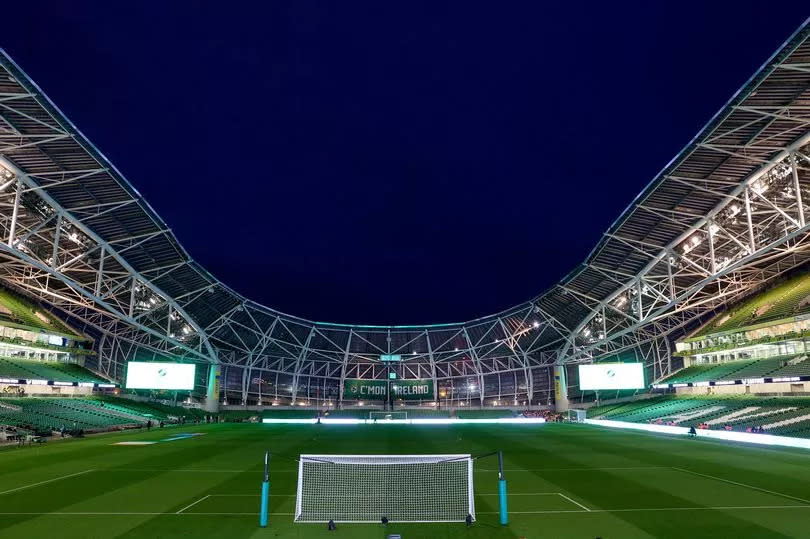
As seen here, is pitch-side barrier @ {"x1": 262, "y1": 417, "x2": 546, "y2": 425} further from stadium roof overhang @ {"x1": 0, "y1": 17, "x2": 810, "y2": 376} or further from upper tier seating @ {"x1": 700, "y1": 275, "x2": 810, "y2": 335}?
upper tier seating @ {"x1": 700, "y1": 275, "x2": 810, "y2": 335}

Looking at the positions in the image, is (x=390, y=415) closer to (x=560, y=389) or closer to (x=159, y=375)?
(x=560, y=389)

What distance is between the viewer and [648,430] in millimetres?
46062

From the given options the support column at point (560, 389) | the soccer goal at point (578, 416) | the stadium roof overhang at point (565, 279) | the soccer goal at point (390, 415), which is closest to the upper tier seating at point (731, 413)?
the soccer goal at point (578, 416)

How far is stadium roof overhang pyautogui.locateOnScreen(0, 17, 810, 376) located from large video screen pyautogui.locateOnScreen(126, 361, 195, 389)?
6625 mm

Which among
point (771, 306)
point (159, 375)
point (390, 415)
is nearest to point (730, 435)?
point (771, 306)

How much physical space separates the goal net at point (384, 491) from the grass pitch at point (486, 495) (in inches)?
25.4

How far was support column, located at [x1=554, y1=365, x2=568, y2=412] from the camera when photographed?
74.2 meters

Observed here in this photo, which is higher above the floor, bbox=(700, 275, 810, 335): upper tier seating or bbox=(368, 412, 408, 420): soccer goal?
bbox=(700, 275, 810, 335): upper tier seating

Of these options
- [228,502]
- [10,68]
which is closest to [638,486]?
[228,502]

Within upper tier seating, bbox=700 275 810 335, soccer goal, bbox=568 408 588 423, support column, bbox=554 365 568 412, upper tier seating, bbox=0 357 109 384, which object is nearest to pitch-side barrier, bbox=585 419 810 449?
soccer goal, bbox=568 408 588 423

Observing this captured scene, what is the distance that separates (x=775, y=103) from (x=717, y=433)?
24.3 metres

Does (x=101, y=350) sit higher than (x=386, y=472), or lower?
higher

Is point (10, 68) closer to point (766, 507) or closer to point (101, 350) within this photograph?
point (766, 507)

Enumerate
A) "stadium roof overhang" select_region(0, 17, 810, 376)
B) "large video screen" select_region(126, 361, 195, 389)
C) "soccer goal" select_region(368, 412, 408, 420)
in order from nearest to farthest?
"stadium roof overhang" select_region(0, 17, 810, 376) < "large video screen" select_region(126, 361, 195, 389) < "soccer goal" select_region(368, 412, 408, 420)
